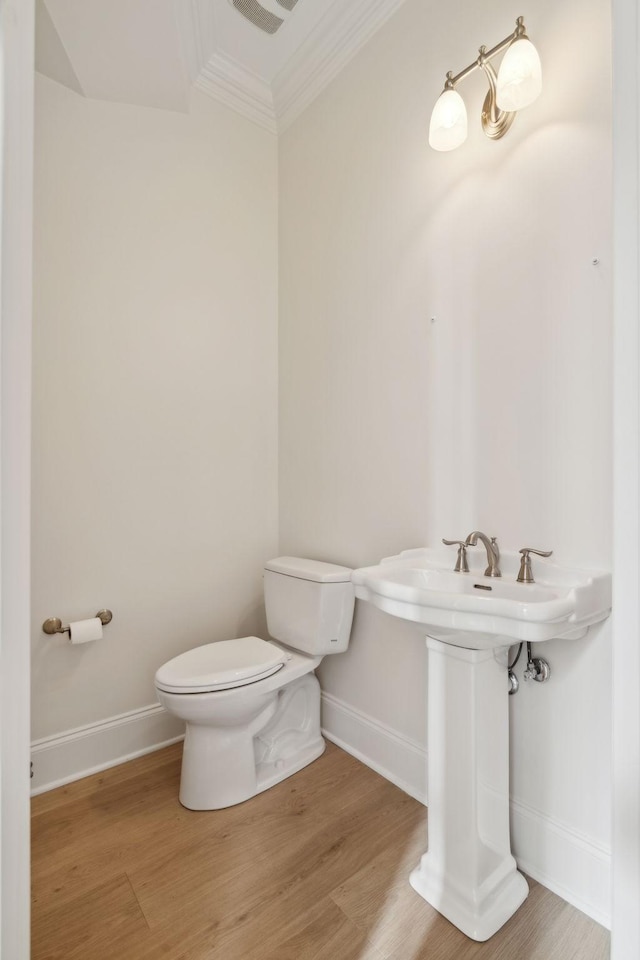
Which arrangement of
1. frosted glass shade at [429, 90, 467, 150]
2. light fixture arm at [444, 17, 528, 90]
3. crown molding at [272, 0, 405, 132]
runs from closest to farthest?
light fixture arm at [444, 17, 528, 90] → frosted glass shade at [429, 90, 467, 150] → crown molding at [272, 0, 405, 132]

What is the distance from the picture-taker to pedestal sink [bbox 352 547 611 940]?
3.70ft

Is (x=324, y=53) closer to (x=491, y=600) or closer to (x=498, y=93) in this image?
(x=498, y=93)

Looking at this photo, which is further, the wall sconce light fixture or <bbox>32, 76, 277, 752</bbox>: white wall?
<bbox>32, 76, 277, 752</bbox>: white wall

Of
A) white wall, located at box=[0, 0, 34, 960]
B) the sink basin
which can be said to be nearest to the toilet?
the sink basin

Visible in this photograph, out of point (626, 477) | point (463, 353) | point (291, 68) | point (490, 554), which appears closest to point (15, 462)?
point (626, 477)

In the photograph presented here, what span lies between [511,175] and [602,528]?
1.03 m

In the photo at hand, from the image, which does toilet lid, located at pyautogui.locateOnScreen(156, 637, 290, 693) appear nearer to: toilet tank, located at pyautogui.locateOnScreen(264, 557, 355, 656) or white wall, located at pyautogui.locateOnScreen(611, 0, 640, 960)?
toilet tank, located at pyautogui.locateOnScreen(264, 557, 355, 656)

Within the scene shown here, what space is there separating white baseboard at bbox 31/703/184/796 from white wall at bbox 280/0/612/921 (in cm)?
72

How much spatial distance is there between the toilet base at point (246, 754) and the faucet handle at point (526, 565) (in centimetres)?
96

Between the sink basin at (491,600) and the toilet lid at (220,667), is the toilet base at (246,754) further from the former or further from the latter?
the sink basin at (491,600)

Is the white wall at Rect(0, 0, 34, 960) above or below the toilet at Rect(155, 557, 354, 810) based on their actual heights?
above

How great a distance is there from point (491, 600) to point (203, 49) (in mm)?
2362

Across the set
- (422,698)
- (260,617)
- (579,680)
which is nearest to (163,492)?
(260,617)

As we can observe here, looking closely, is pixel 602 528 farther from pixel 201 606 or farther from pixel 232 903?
Answer: pixel 201 606
